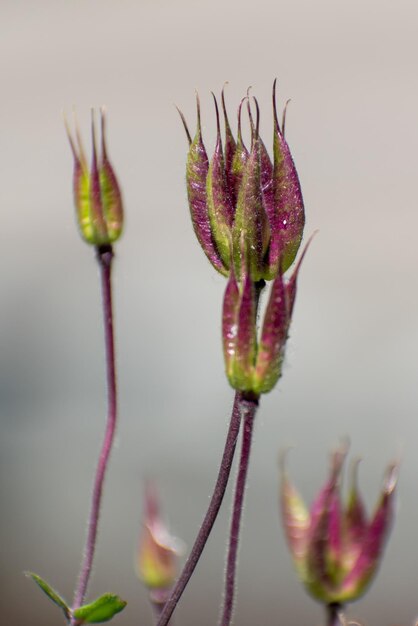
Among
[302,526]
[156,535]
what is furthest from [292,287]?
[156,535]

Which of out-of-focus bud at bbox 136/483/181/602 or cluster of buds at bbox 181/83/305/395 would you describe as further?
out-of-focus bud at bbox 136/483/181/602

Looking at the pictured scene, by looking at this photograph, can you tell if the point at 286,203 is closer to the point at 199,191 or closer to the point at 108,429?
the point at 199,191

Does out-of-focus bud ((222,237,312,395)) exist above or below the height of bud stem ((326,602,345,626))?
above

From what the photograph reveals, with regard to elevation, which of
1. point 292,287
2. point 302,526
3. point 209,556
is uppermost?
point 292,287

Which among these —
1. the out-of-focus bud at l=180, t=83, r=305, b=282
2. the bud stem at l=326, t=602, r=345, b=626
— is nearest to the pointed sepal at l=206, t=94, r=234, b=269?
the out-of-focus bud at l=180, t=83, r=305, b=282

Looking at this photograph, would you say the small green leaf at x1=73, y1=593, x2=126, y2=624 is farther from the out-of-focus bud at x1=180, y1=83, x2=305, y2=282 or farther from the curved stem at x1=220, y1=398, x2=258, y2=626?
the out-of-focus bud at x1=180, y1=83, x2=305, y2=282

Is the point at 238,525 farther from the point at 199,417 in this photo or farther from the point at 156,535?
the point at 199,417

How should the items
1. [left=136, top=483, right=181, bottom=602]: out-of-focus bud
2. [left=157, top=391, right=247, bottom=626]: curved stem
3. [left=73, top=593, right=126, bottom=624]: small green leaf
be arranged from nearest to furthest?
[left=157, top=391, right=247, bottom=626]: curved stem → [left=73, top=593, right=126, bottom=624]: small green leaf → [left=136, top=483, right=181, bottom=602]: out-of-focus bud
